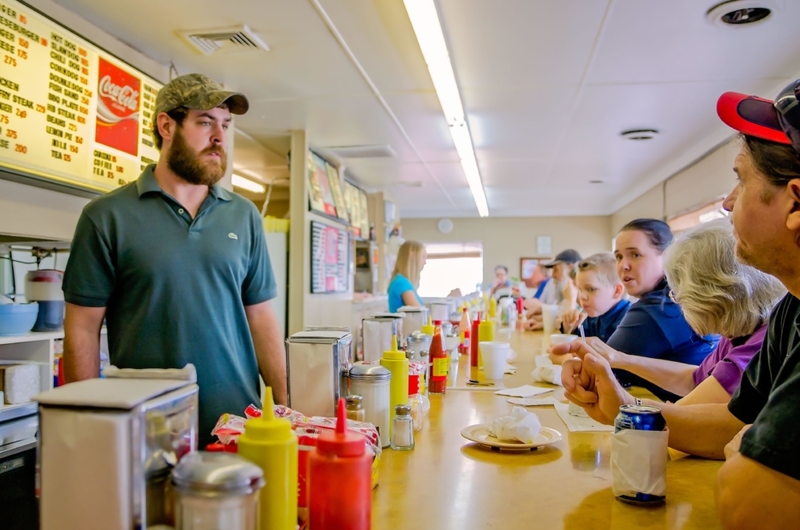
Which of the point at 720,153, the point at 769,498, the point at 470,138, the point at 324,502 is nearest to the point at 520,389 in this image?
the point at 769,498

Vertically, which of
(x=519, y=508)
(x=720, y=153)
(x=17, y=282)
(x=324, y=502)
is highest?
(x=720, y=153)

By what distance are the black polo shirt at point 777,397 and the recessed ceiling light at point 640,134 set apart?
4641 mm

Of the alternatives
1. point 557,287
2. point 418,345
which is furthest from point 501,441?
point 557,287

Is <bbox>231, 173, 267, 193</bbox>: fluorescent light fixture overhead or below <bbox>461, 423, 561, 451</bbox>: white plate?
overhead

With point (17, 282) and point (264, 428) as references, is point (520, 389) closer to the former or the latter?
point (264, 428)

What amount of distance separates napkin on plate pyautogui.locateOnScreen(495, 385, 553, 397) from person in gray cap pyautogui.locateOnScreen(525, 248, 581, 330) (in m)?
2.96

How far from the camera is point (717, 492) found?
1.05 metres

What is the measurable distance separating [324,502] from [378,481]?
454 mm

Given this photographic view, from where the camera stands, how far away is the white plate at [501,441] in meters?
1.49

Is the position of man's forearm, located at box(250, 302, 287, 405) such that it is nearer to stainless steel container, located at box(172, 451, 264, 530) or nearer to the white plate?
the white plate

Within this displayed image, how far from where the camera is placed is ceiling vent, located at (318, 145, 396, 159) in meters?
6.05

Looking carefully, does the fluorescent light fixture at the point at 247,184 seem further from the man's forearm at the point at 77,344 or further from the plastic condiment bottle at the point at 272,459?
the plastic condiment bottle at the point at 272,459

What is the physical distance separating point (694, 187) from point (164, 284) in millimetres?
6302

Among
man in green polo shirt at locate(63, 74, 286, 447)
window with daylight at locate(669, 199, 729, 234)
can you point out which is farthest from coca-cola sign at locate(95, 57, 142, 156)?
window with daylight at locate(669, 199, 729, 234)
